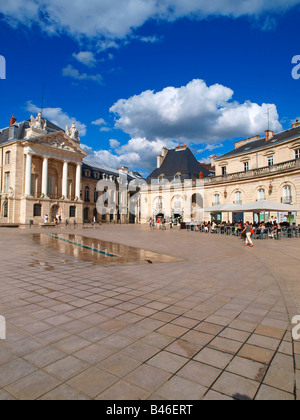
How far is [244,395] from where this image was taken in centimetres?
216

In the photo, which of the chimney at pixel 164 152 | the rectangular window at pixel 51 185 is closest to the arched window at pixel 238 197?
the chimney at pixel 164 152

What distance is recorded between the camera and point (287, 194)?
2269 cm

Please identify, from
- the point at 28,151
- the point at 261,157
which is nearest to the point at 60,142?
the point at 28,151

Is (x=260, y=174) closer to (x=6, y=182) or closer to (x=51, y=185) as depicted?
(x=51, y=185)

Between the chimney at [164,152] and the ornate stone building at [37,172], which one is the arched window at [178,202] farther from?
the ornate stone building at [37,172]

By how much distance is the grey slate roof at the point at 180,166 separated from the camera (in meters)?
41.1

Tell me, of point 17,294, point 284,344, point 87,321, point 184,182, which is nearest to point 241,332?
point 284,344

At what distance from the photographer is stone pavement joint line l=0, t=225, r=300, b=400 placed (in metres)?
2.26

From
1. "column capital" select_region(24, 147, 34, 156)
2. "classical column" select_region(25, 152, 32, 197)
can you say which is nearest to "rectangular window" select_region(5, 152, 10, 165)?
"column capital" select_region(24, 147, 34, 156)

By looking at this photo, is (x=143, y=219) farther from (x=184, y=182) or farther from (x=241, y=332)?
(x=241, y=332)

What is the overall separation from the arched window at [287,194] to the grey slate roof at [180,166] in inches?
688

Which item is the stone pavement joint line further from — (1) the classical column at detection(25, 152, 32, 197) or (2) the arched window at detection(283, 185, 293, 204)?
(1) the classical column at detection(25, 152, 32, 197)

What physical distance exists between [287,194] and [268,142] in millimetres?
8598

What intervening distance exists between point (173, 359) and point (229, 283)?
3.42 meters
